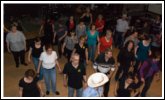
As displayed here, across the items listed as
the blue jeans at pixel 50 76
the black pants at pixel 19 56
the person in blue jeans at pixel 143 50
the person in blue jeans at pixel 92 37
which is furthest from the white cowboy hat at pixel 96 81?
the black pants at pixel 19 56

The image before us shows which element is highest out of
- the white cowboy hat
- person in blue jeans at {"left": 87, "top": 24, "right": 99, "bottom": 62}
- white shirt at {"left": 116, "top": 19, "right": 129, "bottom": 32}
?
white shirt at {"left": 116, "top": 19, "right": 129, "bottom": 32}

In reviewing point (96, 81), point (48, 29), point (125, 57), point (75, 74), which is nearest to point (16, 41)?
point (48, 29)

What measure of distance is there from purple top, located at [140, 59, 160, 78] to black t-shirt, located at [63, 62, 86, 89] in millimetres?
1415

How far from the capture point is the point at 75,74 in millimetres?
5262

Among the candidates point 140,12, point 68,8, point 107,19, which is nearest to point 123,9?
point 140,12

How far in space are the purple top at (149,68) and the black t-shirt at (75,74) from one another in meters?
1.41

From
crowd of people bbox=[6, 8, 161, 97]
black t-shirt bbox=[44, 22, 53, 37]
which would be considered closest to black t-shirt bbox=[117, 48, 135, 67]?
crowd of people bbox=[6, 8, 161, 97]

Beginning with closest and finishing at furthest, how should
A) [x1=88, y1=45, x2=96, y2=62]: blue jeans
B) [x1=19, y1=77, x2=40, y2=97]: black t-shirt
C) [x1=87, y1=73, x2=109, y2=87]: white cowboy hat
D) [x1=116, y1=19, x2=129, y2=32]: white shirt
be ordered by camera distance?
1. [x1=87, y1=73, x2=109, y2=87]: white cowboy hat
2. [x1=19, y1=77, x2=40, y2=97]: black t-shirt
3. [x1=88, y1=45, x2=96, y2=62]: blue jeans
4. [x1=116, y1=19, x2=129, y2=32]: white shirt

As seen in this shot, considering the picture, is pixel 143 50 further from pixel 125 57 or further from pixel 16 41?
pixel 16 41

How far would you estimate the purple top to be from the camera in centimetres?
588

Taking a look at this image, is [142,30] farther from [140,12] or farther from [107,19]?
[140,12]

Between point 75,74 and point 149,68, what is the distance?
1.71 meters

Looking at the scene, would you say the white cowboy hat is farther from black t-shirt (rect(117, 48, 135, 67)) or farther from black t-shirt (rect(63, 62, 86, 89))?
black t-shirt (rect(117, 48, 135, 67))

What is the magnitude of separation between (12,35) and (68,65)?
7.15 feet
